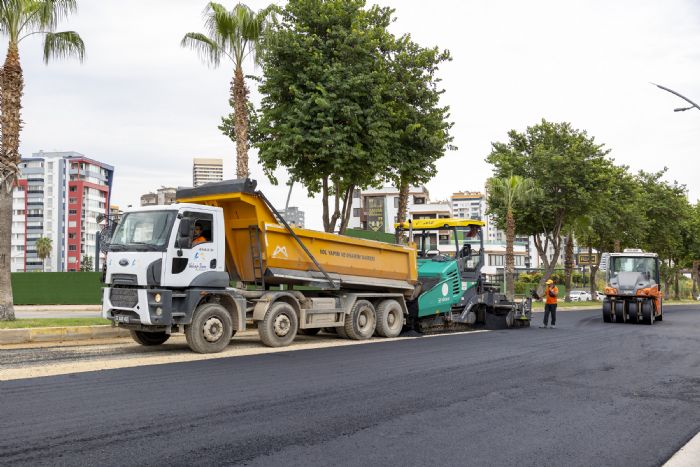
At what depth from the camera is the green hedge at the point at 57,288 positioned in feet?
103

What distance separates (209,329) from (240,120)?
34.6ft

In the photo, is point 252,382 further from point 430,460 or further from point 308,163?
point 308,163

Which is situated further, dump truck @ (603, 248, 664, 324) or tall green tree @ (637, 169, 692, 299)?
tall green tree @ (637, 169, 692, 299)

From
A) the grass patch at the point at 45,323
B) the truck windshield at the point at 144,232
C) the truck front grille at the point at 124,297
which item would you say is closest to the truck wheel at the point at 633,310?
the grass patch at the point at 45,323

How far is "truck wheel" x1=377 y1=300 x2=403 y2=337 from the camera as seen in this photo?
15.7 m

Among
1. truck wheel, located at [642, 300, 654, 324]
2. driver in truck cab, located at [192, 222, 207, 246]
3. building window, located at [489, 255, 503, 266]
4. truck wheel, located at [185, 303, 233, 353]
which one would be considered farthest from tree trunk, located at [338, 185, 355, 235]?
building window, located at [489, 255, 503, 266]

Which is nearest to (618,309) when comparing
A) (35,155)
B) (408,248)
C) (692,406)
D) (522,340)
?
(522,340)

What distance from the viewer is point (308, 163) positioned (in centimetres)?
2011

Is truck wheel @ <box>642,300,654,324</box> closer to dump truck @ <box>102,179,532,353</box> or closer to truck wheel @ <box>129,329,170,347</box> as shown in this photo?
dump truck @ <box>102,179,532,353</box>

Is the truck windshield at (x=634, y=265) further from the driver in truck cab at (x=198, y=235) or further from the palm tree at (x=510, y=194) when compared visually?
the driver in truck cab at (x=198, y=235)

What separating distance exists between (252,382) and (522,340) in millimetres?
8822

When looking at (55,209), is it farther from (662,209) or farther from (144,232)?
(144,232)

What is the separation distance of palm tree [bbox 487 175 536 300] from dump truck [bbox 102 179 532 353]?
795 inches

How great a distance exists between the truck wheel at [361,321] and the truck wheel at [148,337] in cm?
421
